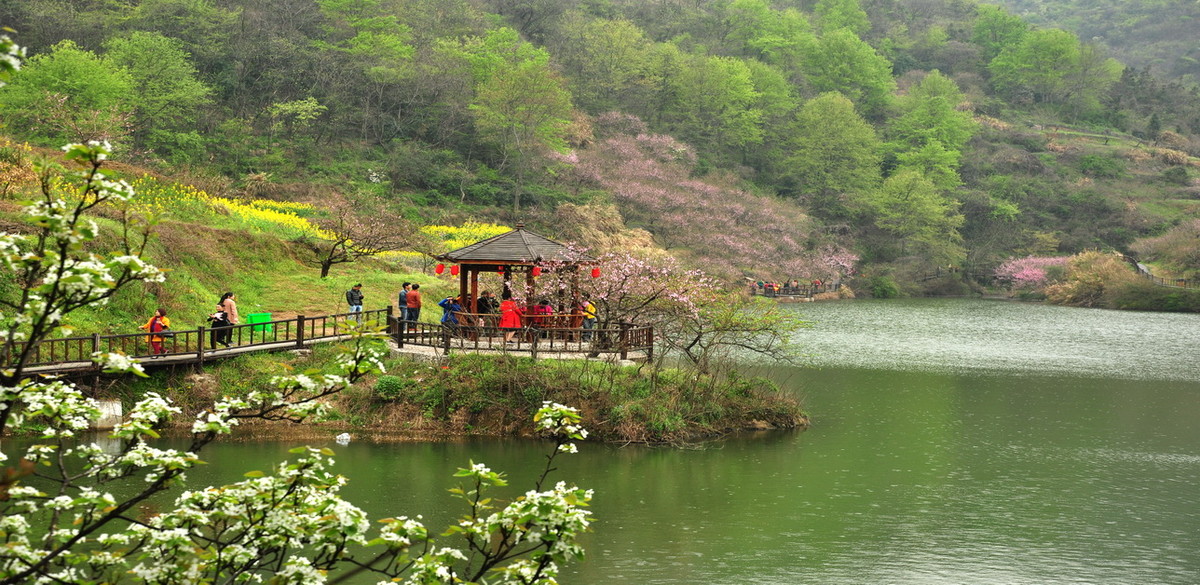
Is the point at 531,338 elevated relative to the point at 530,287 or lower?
lower

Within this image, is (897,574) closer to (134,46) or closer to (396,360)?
(396,360)

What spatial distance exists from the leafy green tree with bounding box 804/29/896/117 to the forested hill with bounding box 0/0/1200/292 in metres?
0.19

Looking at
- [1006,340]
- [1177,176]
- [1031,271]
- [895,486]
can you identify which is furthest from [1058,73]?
[895,486]

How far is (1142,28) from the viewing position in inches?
5123

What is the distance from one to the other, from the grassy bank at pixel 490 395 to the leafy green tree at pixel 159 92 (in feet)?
84.2

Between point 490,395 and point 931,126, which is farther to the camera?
point 931,126

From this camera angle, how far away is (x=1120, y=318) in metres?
51.4

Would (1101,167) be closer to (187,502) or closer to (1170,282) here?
(1170,282)

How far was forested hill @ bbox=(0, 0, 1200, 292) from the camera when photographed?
45844 mm

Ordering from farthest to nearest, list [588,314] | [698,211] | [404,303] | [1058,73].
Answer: [1058,73], [698,211], [404,303], [588,314]

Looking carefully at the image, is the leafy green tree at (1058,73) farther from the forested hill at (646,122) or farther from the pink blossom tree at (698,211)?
the pink blossom tree at (698,211)

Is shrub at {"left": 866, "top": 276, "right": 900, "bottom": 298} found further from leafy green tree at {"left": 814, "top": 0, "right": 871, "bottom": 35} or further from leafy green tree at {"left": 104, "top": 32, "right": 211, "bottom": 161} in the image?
leafy green tree at {"left": 814, "top": 0, "right": 871, "bottom": 35}

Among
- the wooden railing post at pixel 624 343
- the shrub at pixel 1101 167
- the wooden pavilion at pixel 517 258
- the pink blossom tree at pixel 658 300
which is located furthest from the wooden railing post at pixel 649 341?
the shrub at pixel 1101 167

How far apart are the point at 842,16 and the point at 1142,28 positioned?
155ft
